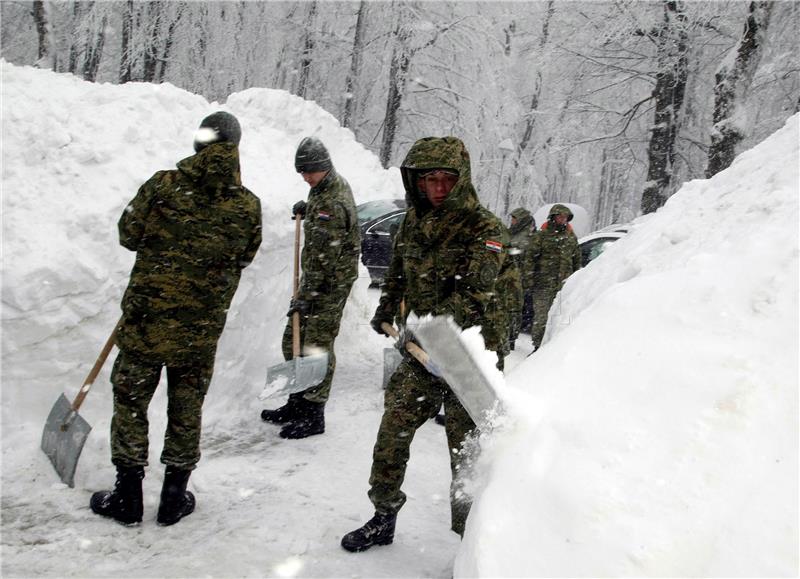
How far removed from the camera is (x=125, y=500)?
9.68 feet

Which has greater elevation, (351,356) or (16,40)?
(16,40)

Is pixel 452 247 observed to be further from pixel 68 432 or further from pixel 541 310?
pixel 541 310

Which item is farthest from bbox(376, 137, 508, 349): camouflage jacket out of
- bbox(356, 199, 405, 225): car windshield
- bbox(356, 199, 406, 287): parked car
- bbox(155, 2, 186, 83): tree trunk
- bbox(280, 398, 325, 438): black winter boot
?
bbox(155, 2, 186, 83): tree trunk

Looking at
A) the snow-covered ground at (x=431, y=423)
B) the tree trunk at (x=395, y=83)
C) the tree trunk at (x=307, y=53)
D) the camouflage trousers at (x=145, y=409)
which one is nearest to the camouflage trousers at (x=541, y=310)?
the snow-covered ground at (x=431, y=423)

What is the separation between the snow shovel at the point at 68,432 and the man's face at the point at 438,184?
71.2 inches

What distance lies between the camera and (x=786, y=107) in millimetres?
12539

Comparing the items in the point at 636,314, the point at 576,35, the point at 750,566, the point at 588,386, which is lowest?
the point at 750,566

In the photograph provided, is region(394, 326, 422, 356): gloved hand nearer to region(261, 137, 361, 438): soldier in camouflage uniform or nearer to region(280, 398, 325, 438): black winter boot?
region(261, 137, 361, 438): soldier in camouflage uniform

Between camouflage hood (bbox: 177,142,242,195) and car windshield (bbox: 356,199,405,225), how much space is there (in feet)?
26.5

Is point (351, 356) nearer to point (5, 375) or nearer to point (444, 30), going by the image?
point (5, 375)

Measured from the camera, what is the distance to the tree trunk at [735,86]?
29.5 feet

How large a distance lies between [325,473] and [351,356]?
2.68 metres

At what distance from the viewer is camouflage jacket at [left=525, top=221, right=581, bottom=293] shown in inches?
290

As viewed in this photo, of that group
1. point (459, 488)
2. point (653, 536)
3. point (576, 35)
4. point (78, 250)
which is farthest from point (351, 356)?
point (576, 35)
